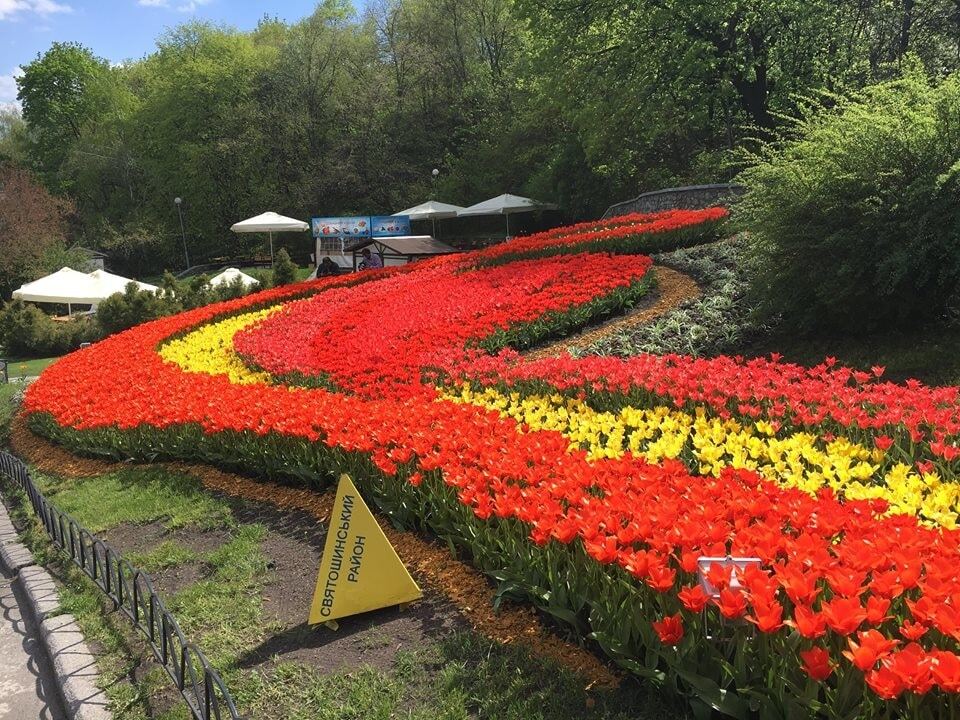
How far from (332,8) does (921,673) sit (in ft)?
181

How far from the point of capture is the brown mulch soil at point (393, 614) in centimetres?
324

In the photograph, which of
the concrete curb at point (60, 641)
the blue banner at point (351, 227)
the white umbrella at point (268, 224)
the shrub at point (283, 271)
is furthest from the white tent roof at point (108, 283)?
the concrete curb at point (60, 641)

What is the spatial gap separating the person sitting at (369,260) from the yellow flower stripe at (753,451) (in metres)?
16.2

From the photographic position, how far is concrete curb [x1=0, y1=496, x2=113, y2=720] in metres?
3.50

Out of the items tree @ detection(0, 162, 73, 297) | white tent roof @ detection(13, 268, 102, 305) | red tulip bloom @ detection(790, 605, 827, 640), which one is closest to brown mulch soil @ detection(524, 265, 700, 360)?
red tulip bloom @ detection(790, 605, 827, 640)

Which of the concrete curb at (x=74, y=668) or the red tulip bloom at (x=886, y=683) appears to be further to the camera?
the concrete curb at (x=74, y=668)

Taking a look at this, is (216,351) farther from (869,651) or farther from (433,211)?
(433,211)

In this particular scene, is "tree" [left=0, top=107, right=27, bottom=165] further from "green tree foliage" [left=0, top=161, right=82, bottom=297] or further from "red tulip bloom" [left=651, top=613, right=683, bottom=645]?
"red tulip bloom" [left=651, top=613, right=683, bottom=645]

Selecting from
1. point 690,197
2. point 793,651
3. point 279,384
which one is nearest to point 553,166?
point 690,197

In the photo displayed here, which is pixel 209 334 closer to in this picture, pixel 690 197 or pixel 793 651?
pixel 690 197

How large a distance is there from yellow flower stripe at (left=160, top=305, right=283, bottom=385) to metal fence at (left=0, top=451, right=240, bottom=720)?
12.1 ft

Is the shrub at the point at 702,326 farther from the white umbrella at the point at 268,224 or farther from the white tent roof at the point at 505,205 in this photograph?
the white umbrella at the point at 268,224

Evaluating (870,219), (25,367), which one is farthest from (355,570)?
(25,367)

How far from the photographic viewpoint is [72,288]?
2528 centimetres
